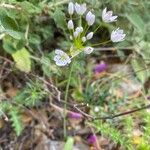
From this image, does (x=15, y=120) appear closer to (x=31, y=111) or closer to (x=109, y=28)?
(x=31, y=111)

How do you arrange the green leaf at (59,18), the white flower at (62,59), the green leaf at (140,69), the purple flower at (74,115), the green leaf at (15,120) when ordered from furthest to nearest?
the green leaf at (140,69) → the purple flower at (74,115) → the green leaf at (15,120) → the green leaf at (59,18) → the white flower at (62,59)

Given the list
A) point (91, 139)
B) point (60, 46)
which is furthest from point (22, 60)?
point (91, 139)

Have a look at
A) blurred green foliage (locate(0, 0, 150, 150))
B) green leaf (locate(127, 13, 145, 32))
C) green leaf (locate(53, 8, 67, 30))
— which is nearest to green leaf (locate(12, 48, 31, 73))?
blurred green foliage (locate(0, 0, 150, 150))

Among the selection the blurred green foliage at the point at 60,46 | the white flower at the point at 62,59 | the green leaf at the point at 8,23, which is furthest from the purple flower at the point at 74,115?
the white flower at the point at 62,59

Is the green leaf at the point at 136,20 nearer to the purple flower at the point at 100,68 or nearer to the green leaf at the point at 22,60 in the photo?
the purple flower at the point at 100,68

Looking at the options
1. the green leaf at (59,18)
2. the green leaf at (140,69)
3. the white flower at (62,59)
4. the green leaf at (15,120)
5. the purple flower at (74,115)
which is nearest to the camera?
the white flower at (62,59)

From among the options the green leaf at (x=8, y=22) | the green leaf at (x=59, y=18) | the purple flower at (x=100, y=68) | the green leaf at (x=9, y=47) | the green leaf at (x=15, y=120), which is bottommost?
the purple flower at (x=100, y=68)

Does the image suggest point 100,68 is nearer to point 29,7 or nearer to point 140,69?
point 140,69
